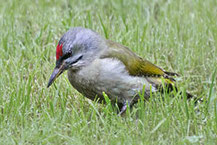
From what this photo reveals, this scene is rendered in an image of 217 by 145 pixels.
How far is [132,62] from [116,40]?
1.26 m

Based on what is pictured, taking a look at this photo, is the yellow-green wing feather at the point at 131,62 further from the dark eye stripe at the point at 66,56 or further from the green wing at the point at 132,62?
the dark eye stripe at the point at 66,56

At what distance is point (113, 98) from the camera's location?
17.2 ft

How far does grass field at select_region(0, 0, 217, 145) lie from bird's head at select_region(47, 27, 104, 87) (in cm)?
36

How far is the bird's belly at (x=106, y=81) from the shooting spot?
5.10 m

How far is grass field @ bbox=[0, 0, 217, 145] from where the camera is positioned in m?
4.54

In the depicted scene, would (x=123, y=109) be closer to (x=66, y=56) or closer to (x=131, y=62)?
(x=131, y=62)

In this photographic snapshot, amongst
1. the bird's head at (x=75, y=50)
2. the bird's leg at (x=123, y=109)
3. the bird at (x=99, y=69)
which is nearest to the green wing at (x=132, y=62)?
the bird at (x=99, y=69)

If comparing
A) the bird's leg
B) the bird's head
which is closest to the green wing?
the bird's head

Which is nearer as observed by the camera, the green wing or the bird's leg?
the bird's leg

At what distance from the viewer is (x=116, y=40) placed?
669 cm

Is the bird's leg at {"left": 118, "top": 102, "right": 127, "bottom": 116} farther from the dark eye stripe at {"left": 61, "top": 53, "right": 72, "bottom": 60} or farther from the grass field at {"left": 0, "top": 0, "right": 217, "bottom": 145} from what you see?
the dark eye stripe at {"left": 61, "top": 53, "right": 72, "bottom": 60}

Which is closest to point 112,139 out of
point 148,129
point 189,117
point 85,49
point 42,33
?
point 148,129

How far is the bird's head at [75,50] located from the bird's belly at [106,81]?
9 cm

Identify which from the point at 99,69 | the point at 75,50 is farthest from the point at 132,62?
the point at 75,50
